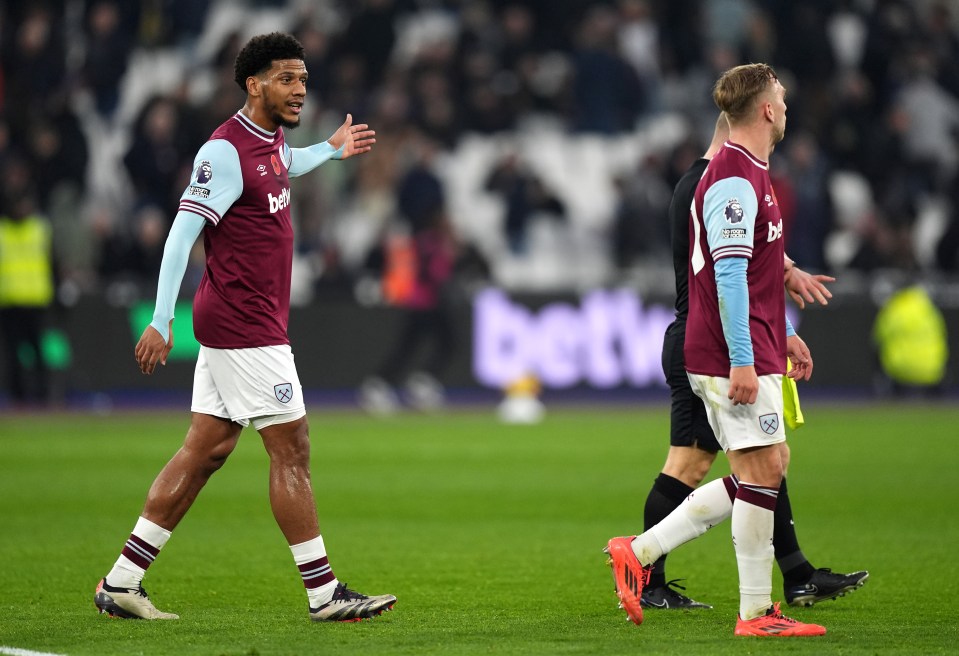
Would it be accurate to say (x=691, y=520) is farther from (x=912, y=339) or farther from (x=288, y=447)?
(x=912, y=339)

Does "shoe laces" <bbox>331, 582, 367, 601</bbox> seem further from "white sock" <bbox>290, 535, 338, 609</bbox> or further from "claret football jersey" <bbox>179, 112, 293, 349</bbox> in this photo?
"claret football jersey" <bbox>179, 112, 293, 349</bbox>

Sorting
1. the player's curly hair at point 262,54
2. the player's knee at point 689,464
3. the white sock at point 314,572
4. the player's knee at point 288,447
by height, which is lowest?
the white sock at point 314,572

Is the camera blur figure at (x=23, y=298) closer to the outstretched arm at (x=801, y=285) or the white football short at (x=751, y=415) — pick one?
the outstretched arm at (x=801, y=285)

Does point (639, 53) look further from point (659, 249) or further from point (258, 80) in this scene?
point (258, 80)

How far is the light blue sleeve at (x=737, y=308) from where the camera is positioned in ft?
20.0

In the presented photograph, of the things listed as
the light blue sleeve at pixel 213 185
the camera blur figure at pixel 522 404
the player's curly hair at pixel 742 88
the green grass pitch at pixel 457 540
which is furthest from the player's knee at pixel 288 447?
the camera blur figure at pixel 522 404

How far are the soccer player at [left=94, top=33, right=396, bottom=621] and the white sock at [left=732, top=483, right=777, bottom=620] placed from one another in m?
1.53

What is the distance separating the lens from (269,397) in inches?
261

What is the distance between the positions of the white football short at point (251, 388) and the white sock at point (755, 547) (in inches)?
76.6

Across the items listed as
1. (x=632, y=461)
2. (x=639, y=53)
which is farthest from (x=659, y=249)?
(x=632, y=461)

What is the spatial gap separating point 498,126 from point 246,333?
16.9 m

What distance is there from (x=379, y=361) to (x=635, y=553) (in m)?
14.2

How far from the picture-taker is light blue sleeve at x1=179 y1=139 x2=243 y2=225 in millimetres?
6594

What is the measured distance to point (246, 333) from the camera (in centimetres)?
671
